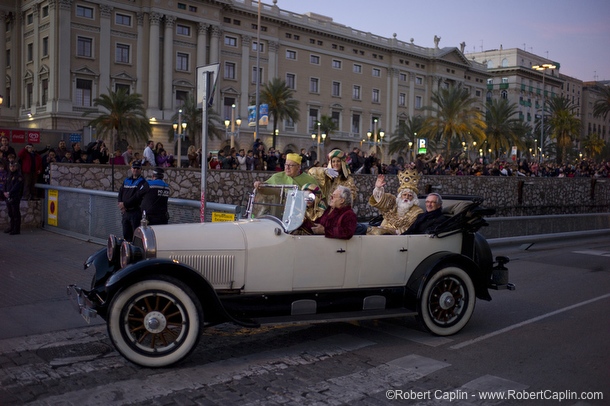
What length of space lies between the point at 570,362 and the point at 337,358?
2.36m

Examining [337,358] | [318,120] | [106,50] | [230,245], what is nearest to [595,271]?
[337,358]

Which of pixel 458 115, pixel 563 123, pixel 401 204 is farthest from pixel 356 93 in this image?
pixel 401 204

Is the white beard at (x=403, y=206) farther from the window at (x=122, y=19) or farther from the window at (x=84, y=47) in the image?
the window at (x=122, y=19)

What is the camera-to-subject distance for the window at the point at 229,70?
64.4 m

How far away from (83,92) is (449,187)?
39.2 m

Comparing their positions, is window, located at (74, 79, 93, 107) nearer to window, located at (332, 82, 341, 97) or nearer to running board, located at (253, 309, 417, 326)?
window, located at (332, 82, 341, 97)

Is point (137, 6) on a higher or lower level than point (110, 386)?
higher

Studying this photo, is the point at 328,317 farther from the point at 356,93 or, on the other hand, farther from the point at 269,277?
the point at 356,93

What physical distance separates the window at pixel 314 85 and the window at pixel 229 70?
11611 millimetres

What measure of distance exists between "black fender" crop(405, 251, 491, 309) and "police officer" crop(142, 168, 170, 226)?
5965 millimetres

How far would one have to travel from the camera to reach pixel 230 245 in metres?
5.88

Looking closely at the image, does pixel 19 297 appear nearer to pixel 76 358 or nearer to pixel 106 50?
pixel 76 358

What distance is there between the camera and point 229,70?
6488cm

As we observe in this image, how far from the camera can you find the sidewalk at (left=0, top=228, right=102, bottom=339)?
7121mm
